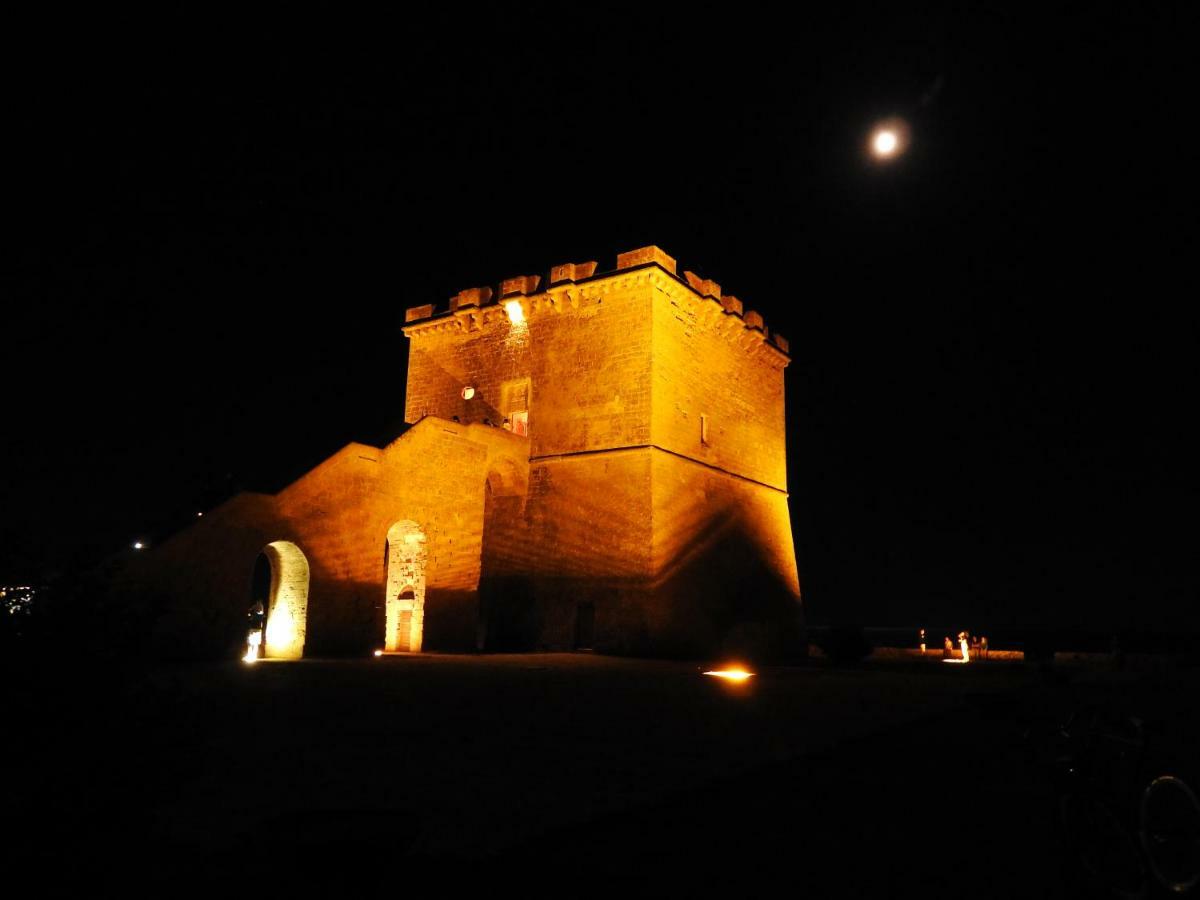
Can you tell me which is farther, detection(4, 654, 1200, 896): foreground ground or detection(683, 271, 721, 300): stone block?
detection(683, 271, 721, 300): stone block

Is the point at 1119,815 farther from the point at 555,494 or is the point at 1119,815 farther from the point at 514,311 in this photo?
the point at 514,311

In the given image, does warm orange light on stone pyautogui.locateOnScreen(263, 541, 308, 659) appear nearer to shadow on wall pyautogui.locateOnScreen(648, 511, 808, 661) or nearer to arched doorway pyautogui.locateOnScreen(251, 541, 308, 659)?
arched doorway pyautogui.locateOnScreen(251, 541, 308, 659)

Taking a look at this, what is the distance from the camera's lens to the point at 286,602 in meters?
16.2

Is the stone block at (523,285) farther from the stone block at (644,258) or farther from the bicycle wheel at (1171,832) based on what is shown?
the bicycle wheel at (1171,832)

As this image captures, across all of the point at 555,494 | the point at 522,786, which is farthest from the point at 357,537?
the point at 522,786

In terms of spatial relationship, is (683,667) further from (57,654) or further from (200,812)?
(57,654)

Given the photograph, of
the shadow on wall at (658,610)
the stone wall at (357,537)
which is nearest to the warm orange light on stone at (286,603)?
the stone wall at (357,537)

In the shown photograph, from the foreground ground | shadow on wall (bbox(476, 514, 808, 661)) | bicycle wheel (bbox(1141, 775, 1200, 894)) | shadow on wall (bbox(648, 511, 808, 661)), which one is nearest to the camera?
the foreground ground

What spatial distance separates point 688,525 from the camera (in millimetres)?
20625

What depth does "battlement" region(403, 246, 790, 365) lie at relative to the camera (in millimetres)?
20328

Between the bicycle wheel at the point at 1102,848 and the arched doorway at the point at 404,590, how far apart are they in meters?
17.9

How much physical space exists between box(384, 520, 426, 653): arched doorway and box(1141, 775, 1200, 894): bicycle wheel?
18.4 metres

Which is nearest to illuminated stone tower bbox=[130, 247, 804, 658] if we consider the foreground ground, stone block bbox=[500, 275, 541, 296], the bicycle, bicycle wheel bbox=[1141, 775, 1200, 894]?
stone block bbox=[500, 275, 541, 296]

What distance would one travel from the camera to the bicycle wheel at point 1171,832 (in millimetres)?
3123
